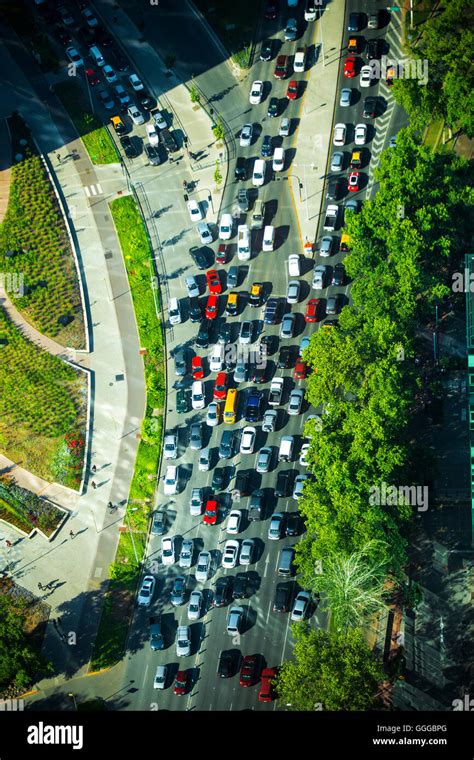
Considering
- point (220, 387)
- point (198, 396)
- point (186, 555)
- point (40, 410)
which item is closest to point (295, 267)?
point (220, 387)

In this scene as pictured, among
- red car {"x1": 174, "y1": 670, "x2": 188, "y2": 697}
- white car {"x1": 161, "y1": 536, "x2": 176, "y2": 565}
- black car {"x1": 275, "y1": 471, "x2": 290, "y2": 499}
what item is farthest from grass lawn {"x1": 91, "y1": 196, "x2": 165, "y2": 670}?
black car {"x1": 275, "y1": 471, "x2": 290, "y2": 499}

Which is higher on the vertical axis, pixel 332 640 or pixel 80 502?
pixel 80 502

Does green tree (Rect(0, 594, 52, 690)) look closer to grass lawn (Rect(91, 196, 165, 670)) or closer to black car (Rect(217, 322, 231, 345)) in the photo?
A: grass lawn (Rect(91, 196, 165, 670))

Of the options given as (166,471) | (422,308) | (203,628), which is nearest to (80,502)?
(166,471)

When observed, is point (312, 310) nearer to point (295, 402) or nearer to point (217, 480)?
point (295, 402)

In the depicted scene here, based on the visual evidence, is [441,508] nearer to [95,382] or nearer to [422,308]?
[422,308]
